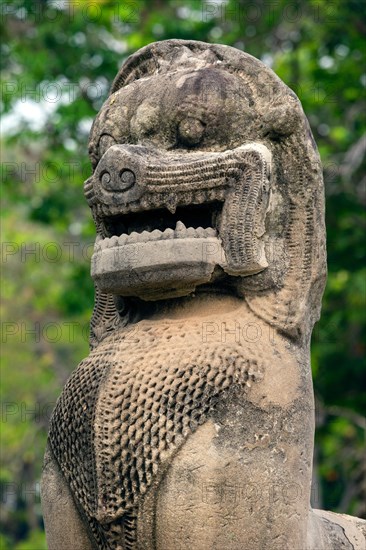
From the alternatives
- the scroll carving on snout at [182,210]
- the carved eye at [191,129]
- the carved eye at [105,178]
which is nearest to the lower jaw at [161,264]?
the scroll carving on snout at [182,210]

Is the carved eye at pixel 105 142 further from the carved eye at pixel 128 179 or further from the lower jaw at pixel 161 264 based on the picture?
the lower jaw at pixel 161 264

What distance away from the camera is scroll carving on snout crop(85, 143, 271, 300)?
13.7 feet

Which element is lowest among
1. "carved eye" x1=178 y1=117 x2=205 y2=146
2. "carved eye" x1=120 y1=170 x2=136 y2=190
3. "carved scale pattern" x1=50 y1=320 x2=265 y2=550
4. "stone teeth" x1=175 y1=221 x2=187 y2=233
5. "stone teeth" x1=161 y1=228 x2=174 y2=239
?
"carved scale pattern" x1=50 y1=320 x2=265 y2=550

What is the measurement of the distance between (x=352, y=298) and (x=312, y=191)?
619 cm

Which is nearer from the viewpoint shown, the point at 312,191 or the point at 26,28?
the point at 312,191

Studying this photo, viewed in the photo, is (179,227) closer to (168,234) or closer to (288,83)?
(168,234)

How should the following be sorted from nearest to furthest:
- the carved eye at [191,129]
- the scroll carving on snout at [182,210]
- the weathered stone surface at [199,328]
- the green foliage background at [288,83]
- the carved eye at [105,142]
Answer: the weathered stone surface at [199,328], the scroll carving on snout at [182,210], the carved eye at [191,129], the carved eye at [105,142], the green foliage background at [288,83]

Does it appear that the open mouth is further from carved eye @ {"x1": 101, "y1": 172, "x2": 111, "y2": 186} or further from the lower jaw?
carved eye @ {"x1": 101, "y1": 172, "x2": 111, "y2": 186}

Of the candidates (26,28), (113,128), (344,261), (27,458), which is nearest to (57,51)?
(26,28)

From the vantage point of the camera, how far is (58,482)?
4.39 meters

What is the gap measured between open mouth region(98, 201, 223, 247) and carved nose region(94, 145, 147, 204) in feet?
0.31

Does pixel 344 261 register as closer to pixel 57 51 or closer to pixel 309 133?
pixel 57 51

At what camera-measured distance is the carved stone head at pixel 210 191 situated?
419 cm

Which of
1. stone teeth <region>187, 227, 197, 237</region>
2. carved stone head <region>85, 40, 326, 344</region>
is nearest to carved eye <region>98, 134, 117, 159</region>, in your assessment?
carved stone head <region>85, 40, 326, 344</region>
